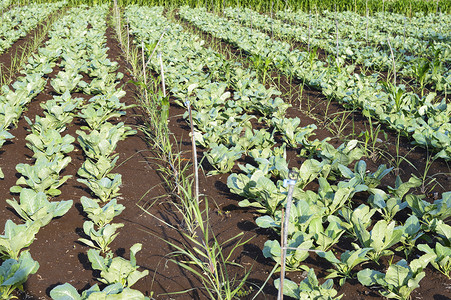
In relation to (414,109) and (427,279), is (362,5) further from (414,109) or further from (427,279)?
(427,279)

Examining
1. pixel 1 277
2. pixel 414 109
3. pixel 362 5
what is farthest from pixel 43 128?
pixel 362 5

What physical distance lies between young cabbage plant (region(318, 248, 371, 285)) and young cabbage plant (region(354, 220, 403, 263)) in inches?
3.4

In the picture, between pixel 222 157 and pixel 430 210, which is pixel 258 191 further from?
pixel 430 210

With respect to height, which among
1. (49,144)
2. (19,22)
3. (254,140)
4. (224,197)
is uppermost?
(19,22)

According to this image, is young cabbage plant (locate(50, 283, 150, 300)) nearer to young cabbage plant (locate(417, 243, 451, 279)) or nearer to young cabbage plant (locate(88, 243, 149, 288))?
young cabbage plant (locate(88, 243, 149, 288))

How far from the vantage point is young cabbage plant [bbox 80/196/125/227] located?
2156 millimetres

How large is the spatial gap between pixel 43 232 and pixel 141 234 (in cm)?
55

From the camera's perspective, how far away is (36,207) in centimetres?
222

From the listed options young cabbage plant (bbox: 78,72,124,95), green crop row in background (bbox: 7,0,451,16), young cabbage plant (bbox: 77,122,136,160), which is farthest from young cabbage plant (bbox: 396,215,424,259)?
green crop row in background (bbox: 7,0,451,16)

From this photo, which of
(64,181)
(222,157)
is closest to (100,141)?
(64,181)

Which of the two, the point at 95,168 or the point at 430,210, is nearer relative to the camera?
the point at 430,210

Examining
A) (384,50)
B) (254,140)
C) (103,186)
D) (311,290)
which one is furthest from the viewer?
(384,50)

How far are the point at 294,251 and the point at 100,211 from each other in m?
1.08

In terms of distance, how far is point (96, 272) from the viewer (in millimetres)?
1922
